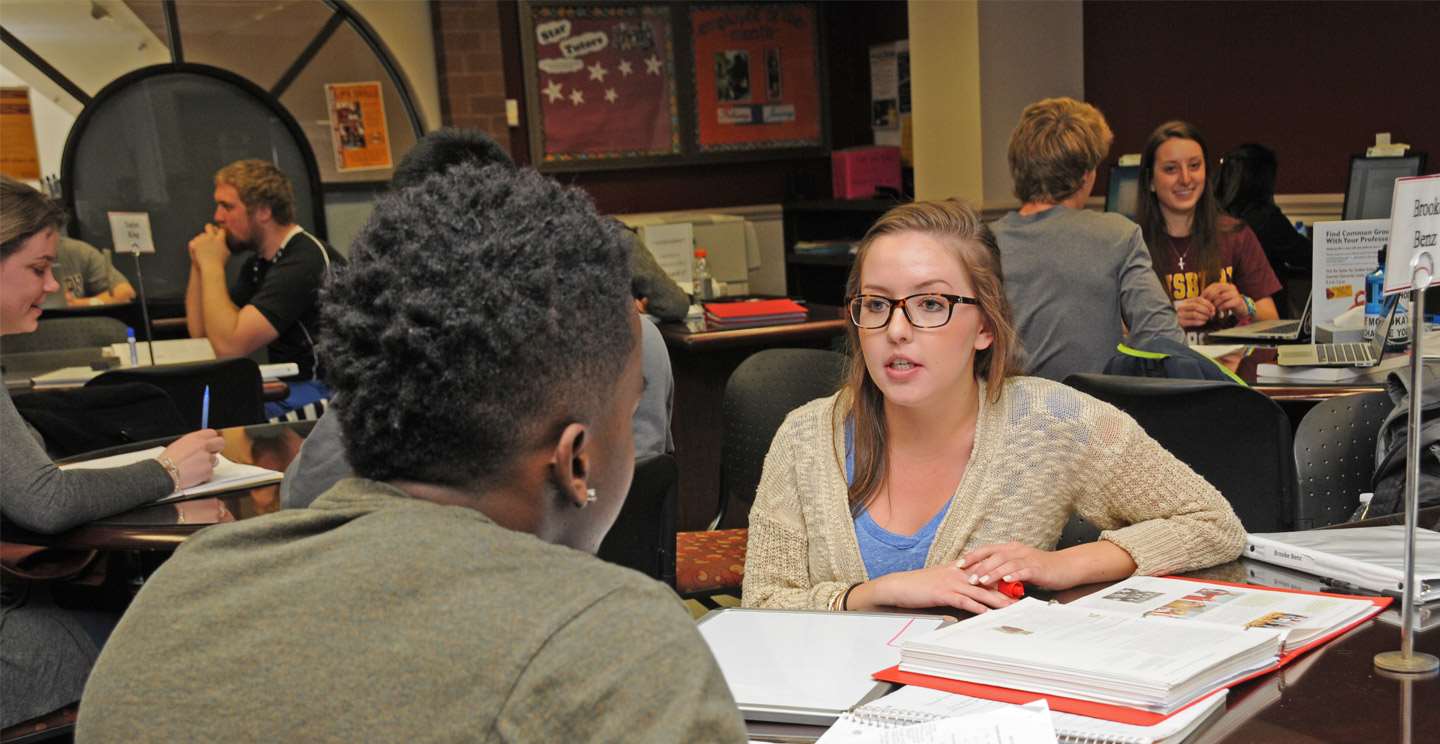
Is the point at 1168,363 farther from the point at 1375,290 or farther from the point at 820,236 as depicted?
the point at 820,236

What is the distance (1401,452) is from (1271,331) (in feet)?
5.45

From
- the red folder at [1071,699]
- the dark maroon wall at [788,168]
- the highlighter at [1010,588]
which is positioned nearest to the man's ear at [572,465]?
the red folder at [1071,699]

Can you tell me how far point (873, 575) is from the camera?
1.96 metres

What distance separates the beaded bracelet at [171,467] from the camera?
2686 millimetres

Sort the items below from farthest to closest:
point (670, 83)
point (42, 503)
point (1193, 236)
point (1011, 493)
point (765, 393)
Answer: point (670, 83) → point (1193, 236) → point (765, 393) → point (42, 503) → point (1011, 493)

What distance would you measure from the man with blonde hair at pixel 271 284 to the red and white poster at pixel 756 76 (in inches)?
163

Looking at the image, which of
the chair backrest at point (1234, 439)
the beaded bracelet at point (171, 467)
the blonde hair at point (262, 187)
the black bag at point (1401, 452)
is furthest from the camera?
the blonde hair at point (262, 187)

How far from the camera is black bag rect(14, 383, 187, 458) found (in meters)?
3.27

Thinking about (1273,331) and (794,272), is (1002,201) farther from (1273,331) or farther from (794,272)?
(1273,331)

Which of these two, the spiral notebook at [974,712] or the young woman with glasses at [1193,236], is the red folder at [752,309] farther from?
the spiral notebook at [974,712]

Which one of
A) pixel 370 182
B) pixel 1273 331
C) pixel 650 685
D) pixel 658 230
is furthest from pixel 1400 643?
pixel 370 182

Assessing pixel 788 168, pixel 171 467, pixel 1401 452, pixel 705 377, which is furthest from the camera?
pixel 788 168

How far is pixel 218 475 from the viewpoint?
2842mm

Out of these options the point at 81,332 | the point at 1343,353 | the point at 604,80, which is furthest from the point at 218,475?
the point at 604,80
